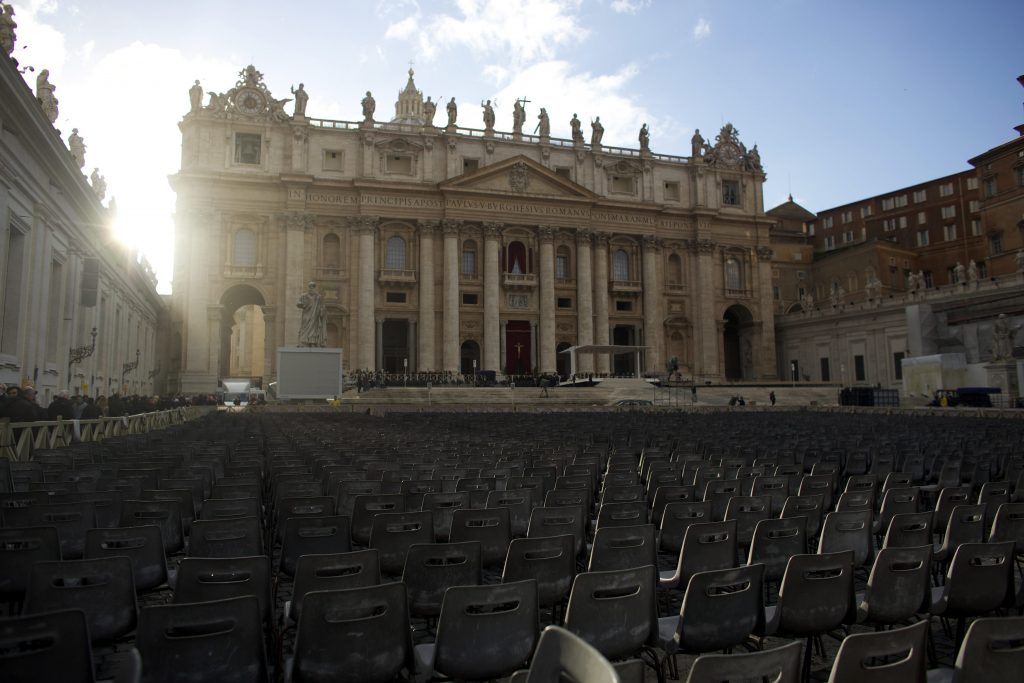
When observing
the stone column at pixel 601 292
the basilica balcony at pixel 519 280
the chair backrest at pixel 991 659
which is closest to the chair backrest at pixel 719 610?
the chair backrest at pixel 991 659

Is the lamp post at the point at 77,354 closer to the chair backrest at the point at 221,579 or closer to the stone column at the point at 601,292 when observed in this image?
the chair backrest at the point at 221,579

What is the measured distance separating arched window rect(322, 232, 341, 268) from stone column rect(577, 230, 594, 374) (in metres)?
20.2

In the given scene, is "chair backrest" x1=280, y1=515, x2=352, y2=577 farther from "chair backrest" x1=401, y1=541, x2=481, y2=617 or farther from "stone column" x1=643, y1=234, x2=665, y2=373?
"stone column" x1=643, y1=234, x2=665, y2=373

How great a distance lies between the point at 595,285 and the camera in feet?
196

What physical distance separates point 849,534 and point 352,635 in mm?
4442

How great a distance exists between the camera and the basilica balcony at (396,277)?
180 feet

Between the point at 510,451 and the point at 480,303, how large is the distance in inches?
1754

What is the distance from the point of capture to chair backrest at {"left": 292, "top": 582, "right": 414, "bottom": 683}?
3.40 meters

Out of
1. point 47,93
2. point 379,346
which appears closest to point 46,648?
point 47,93

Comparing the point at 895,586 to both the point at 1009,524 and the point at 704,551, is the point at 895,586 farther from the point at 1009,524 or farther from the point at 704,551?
the point at 1009,524

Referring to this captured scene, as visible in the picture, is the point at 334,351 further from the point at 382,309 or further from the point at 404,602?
the point at 404,602

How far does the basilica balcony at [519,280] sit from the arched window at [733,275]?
19.7m

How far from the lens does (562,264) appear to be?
60.2m

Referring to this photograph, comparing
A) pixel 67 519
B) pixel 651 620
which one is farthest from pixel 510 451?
pixel 651 620
